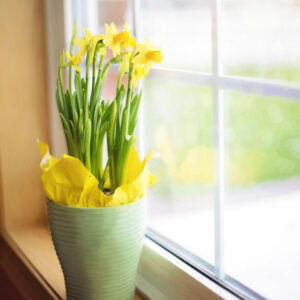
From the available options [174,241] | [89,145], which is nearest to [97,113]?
[89,145]

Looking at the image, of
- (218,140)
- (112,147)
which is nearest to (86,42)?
(112,147)

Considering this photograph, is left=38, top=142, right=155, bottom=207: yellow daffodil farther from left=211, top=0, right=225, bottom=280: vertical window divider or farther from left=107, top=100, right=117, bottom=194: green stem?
left=211, top=0, right=225, bottom=280: vertical window divider

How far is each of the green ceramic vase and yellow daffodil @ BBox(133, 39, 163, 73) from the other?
27 cm

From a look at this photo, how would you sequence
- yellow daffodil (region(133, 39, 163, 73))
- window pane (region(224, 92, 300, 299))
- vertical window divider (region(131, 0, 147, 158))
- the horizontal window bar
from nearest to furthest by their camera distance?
the horizontal window bar → yellow daffodil (region(133, 39, 163, 73)) → vertical window divider (region(131, 0, 147, 158)) → window pane (region(224, 92, 300, 299))

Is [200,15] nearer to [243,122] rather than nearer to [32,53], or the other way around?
[32,53]

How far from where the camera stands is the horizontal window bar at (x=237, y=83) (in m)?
0.84

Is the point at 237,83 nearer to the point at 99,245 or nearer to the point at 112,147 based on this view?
the point at 112,147

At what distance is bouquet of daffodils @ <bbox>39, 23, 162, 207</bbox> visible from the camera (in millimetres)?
978

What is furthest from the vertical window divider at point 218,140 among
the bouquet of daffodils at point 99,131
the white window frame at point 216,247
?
the bouquet of daffodils at point 99,131

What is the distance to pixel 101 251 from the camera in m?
0.98

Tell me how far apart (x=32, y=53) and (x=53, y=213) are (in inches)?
28.2

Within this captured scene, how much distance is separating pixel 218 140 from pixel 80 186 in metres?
0.28

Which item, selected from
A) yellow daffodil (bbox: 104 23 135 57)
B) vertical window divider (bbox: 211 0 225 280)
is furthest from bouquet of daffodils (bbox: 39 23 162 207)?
vertical window divider (bbox: 211 0 225 280)

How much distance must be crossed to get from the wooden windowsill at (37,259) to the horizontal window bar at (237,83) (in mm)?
498
